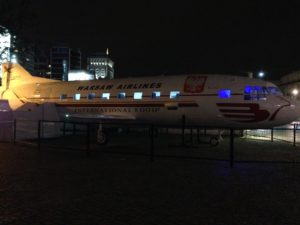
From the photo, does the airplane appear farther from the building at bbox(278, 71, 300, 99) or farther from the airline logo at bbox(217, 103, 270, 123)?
the building at bbox(278, 71, 300, 99)

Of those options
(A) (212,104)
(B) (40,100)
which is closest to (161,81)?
(A) (212,104)

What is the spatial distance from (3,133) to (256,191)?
15724 mm

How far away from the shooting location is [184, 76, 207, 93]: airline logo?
20000 millimetres

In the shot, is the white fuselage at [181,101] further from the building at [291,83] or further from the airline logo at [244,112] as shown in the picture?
the building at [291,83]

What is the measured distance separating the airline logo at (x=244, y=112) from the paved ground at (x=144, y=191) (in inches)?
188

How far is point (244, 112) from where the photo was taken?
18.6 metres

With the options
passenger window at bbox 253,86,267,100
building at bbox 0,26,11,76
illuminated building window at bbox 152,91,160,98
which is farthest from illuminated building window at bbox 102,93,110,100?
building at bbox 0,26,11,76

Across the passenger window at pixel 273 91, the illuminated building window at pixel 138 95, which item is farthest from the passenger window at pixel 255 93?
the illuminated building window at pixel 138 95

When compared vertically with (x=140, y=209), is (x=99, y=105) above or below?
above

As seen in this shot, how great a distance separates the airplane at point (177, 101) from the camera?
18.5 meters

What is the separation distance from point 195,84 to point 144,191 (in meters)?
11.8

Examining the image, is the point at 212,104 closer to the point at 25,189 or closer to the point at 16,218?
the point at 25,189

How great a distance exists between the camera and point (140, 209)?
24.9 ft

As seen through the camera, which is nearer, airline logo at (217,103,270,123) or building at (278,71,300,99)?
airline logo at (217,103,270,123)
